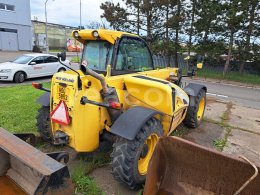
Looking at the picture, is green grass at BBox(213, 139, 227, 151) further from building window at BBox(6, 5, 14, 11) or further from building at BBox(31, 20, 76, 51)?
building at BBox(31, 20, 76, 51)

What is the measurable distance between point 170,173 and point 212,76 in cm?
1666

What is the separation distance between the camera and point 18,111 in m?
6.22

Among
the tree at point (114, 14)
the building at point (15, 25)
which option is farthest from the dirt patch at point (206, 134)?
the building at point (15, 25)

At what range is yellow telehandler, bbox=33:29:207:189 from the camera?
3.04 metres

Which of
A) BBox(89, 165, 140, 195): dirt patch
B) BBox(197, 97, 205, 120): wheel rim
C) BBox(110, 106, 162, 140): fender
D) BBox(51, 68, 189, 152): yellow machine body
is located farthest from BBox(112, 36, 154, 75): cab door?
BBox(197, 97, 205, 120): wheel rim

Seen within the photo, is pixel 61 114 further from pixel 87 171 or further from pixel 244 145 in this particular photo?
pixel 244 145

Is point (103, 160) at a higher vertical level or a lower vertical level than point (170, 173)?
lower

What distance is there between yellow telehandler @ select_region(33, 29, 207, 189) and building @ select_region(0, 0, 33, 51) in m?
29.4

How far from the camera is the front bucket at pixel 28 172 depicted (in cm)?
233

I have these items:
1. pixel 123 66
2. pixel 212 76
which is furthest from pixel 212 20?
pixel 123 66

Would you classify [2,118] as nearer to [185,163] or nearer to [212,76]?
[185,163]

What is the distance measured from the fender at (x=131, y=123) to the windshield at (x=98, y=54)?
1016mm

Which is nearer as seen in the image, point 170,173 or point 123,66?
point 170,173

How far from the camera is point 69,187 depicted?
8.37 feet
